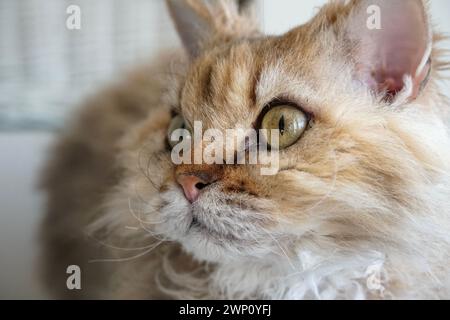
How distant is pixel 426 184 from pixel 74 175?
96cm

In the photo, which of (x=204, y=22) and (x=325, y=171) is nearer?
(x=325, y=171)

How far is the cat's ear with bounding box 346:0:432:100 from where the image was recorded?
74cm

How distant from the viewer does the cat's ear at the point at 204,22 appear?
3.43ft

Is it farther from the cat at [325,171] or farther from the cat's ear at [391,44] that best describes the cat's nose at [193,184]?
the cat's ear at [391,44]

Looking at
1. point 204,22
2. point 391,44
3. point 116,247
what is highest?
point 204,22

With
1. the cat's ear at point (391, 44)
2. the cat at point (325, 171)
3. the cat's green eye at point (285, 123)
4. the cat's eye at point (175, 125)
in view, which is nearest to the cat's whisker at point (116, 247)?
the cat at point (325, 171)

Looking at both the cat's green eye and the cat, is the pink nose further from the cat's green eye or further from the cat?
the cat's green eye

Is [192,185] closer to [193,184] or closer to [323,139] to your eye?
[193,184]

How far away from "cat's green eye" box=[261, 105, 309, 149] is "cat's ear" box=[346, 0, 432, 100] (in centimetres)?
12

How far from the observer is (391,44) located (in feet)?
2.54

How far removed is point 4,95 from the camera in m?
1.44

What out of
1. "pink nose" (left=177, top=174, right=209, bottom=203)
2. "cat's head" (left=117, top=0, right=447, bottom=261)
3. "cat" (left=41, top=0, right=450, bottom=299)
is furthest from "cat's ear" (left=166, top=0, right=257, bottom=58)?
"pink nose" (left=177, top=174, right=209, bottom=203)

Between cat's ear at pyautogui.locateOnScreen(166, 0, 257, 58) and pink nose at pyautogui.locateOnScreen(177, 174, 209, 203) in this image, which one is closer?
pink nose at pyautogui.locateOnScreen(177, 174, 209, 203)

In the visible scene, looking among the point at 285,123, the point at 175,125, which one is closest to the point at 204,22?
the point at 175,125
